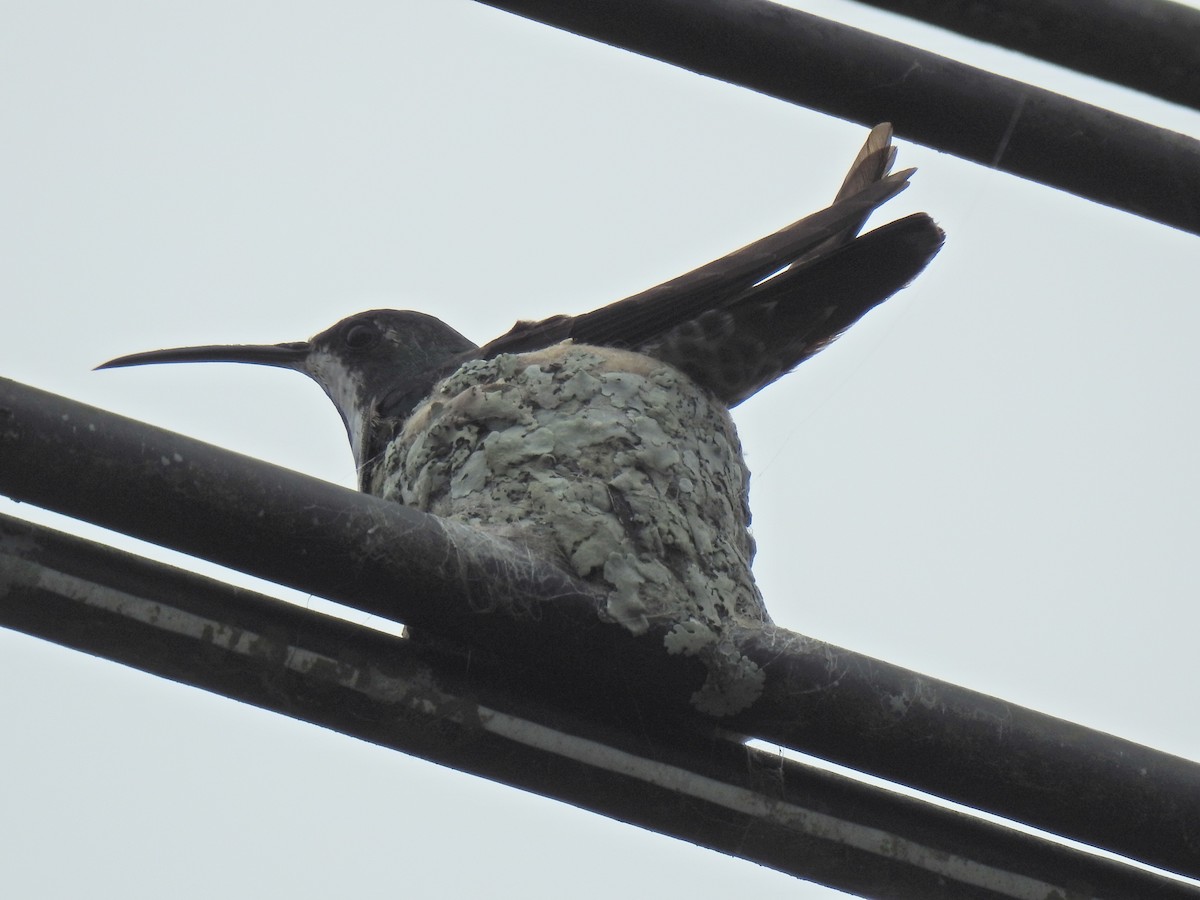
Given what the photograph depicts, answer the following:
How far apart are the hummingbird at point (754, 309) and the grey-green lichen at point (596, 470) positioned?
13 cm

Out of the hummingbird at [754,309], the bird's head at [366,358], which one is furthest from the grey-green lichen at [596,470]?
the bird's head at [366,358]

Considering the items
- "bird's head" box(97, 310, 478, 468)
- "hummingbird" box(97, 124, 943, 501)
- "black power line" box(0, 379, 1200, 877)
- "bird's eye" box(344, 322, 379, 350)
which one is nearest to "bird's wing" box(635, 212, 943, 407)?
"hummingbird" box(97, 124, 943, 501)

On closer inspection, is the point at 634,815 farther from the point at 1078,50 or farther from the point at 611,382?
the point at 611,382

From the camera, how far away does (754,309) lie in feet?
15.5

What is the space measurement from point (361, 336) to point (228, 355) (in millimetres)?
602

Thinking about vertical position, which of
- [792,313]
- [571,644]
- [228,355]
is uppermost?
[792,313]

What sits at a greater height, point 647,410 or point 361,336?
point 361,336

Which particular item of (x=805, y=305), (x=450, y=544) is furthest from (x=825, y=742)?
(x=805, y=305)

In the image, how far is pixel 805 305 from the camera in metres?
4.79

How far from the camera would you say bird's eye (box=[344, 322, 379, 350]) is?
575cm

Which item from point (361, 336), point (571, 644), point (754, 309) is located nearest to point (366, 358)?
point (361, 336)

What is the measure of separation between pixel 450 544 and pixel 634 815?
518 mm

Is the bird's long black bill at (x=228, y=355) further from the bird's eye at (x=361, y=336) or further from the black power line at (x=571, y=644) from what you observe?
the black power line at (x=571, y=644)

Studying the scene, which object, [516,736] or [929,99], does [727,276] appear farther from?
[516,736]
